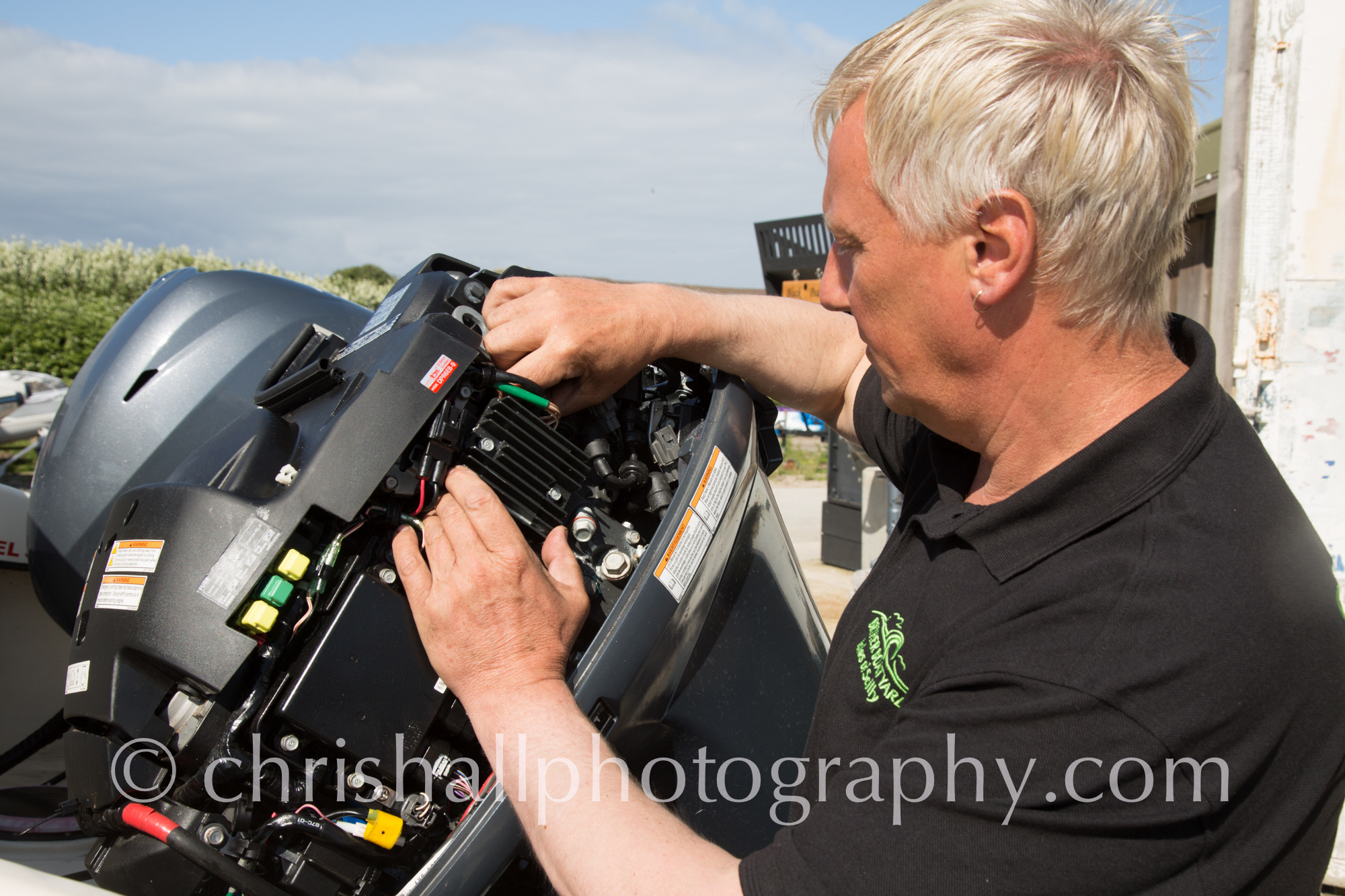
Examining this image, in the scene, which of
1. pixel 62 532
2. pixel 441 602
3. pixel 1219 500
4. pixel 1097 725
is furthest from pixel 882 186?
pixel 62 532

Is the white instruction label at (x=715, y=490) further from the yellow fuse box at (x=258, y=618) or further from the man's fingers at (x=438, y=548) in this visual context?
the yellow fuse box at (x=258, y=618)

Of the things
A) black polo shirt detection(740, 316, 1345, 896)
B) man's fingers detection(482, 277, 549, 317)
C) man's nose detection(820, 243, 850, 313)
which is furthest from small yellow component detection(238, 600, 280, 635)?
man's nose detection(820, 243, 850, 313)

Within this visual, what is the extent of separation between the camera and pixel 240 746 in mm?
1184

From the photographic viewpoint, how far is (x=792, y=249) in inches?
276

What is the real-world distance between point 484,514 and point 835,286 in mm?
573

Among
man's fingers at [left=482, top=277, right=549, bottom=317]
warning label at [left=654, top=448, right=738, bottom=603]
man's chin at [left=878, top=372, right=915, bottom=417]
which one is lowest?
warning label at [left=654, top=448, right=738, bottom=603]

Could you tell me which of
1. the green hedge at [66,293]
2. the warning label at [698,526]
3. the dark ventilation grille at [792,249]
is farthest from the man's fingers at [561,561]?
the green hedge at [66,293]

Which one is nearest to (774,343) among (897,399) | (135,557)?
(897,399)

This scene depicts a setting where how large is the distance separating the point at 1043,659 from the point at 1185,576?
0.16m

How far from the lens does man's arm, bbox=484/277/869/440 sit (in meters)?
1.42

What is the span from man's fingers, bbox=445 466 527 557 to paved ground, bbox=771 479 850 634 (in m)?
2.20

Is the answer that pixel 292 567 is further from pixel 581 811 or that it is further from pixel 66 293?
pixel 66 293

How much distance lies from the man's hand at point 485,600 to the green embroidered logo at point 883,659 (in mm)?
381

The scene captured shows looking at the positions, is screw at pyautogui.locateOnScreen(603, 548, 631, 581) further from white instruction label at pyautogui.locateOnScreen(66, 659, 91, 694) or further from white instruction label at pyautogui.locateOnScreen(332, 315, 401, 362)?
white instruction label at pyautogui.locateOnScreen(66, 659, 91, 694)
